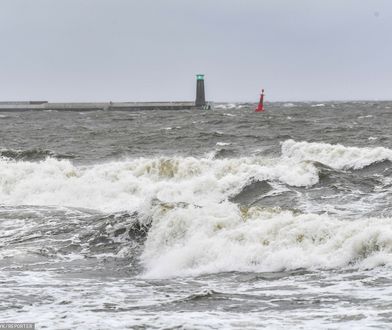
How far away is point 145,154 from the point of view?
25.1 metres

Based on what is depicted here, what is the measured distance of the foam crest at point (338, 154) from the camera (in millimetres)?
19641

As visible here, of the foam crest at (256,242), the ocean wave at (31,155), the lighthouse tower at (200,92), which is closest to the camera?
the foam crest at (256,242)

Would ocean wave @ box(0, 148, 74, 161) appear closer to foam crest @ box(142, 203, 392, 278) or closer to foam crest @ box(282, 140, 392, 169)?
foam crest @ box(282, 140, 392, 169)

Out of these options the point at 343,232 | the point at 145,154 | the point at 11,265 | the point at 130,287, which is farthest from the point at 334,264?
the point at 145,154

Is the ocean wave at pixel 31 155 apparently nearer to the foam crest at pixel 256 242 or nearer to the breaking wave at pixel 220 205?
the breaking wave at pixel 220 205

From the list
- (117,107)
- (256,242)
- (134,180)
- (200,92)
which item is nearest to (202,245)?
(256,242)

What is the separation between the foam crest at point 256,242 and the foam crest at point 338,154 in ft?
31.8

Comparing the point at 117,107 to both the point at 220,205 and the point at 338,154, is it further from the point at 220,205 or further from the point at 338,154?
the point at 220,205

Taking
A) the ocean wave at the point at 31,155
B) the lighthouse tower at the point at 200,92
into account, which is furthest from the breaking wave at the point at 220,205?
the lighthouse tower at the point at 200,92

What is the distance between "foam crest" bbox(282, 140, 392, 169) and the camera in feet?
64.4

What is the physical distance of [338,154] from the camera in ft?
68.6

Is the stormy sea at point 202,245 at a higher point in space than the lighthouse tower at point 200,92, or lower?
lower

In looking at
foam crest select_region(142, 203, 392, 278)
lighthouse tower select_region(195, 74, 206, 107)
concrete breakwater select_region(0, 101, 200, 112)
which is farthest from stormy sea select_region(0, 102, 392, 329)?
concrete breakwater select_region(0, 101, 200, 112)

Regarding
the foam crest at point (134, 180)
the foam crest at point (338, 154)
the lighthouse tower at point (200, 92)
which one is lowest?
the foam crest at point (134, 180)
